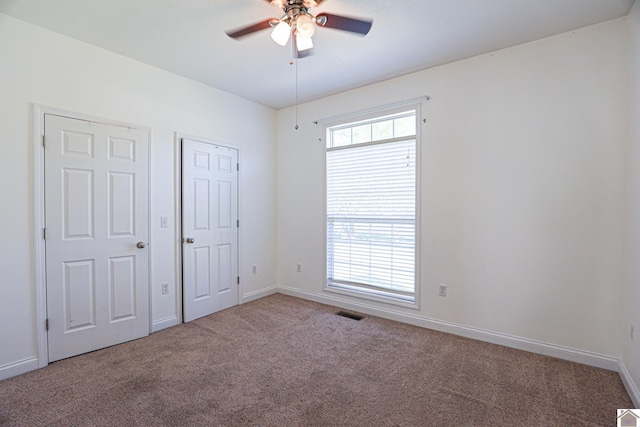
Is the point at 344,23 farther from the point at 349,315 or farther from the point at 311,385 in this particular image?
the point at 349,315

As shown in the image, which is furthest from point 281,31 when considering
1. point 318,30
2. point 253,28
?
point 318,30

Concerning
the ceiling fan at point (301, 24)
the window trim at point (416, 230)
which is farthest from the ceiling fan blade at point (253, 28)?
the window trim at point (416, 230)

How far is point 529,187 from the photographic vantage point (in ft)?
9.09

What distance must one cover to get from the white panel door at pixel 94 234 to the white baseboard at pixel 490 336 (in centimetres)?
234

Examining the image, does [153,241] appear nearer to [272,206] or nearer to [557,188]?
[272,206]

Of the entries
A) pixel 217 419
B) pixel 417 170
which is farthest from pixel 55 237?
pixel 417 170

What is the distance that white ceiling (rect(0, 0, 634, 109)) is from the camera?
7.38 ft

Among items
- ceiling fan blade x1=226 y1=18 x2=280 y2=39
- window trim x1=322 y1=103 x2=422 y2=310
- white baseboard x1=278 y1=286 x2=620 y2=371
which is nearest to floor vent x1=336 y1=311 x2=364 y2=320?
white baseboard x1=278 y1=286 x2=620 y2=371

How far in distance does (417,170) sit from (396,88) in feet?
A: 3.32

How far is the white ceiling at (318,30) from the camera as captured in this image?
2.25m

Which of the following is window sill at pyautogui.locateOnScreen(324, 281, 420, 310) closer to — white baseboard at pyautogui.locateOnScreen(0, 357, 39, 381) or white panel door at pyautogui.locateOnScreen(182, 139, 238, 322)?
white panel door at pyautogui.locateOnScreen(182, 139, 238, 322)

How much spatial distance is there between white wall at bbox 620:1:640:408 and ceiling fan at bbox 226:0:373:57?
200cm

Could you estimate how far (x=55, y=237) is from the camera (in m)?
2.62

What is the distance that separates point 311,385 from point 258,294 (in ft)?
7.61
